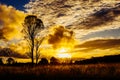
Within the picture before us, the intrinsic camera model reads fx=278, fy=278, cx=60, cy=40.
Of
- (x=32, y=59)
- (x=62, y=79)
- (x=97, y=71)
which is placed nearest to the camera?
(x=62, y=79)

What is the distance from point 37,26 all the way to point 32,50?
5277 mm

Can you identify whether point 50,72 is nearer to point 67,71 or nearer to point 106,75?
point 67,71

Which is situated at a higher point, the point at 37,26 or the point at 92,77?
the point at 37,26

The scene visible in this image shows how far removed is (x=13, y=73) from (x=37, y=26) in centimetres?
4081

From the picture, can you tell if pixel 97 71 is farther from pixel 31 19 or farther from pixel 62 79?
pixel 31 19

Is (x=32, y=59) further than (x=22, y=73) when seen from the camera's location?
Yes

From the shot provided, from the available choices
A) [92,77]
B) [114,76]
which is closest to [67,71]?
[92,77]

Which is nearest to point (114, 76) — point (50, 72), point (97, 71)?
point (97, 71)

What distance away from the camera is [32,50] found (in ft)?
194

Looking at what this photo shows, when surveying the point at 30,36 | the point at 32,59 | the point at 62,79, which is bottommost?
the point at 62,79

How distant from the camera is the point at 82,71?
18641 mm

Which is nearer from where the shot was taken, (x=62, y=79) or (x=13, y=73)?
(x=62, y=79)

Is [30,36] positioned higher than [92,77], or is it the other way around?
[30,36]

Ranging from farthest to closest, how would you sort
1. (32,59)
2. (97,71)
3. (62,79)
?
(32,59)
(97,71)
(62,79)
